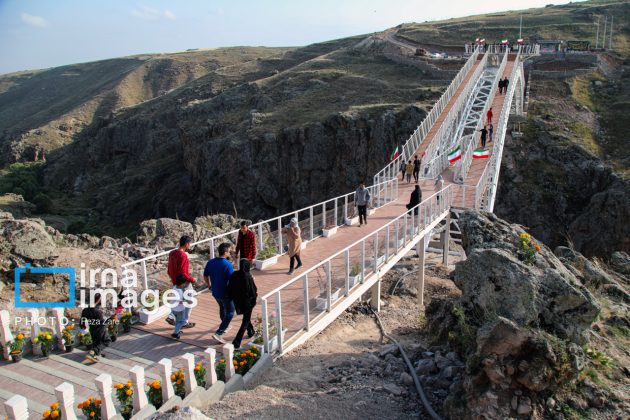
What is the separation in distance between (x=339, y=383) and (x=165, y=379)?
10.8 ft

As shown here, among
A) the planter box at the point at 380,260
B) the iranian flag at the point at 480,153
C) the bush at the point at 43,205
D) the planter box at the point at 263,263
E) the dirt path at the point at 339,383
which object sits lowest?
the bush at the point at 43,205

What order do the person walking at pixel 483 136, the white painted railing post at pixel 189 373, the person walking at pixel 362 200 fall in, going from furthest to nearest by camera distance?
the person walking at pixel 483 136 → the person walking at pixel 362 200 → the white painted railing post at pixel 189 373

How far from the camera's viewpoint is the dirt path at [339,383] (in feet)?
23.4

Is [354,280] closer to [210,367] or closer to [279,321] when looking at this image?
[279,321]

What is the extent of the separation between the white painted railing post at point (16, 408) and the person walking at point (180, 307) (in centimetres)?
291

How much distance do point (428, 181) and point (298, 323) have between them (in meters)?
14.7

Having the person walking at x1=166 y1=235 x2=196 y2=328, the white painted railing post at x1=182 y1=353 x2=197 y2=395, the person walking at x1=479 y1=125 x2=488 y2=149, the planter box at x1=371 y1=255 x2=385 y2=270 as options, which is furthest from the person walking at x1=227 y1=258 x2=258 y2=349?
the person walking at x1=479 y1=125 x2=488 y2=149

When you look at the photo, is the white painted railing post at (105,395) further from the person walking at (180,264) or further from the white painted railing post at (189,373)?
the person walking at (180,264)

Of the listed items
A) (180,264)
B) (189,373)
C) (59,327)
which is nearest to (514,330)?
(189,373)

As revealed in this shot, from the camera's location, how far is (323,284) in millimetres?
9711

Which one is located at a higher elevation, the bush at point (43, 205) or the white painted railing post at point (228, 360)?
the white painted railing post at point (228, 360)

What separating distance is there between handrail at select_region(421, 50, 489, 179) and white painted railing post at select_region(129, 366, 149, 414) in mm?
18491

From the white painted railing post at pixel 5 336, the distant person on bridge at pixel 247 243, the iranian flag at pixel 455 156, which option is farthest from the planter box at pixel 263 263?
the iranian flag at pixel 455 156

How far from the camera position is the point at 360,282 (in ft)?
36.2
